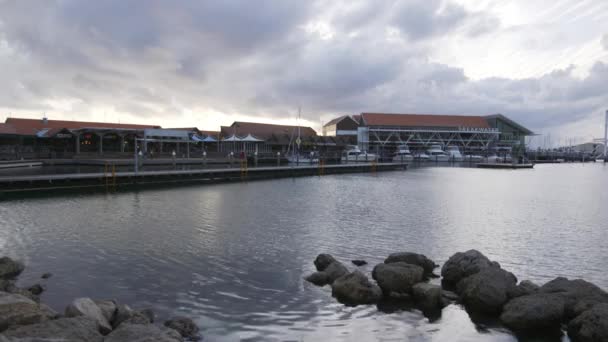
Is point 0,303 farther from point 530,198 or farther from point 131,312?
point 530,198

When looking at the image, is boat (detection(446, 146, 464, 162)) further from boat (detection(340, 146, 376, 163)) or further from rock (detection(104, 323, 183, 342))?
rock (detection(104, 323, 183, 342))

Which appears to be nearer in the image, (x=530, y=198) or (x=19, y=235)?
(x=19, y=235)

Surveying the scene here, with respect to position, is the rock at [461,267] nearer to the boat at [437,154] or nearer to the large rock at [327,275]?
the large rock at [327,275]

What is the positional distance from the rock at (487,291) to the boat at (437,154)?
70.6m

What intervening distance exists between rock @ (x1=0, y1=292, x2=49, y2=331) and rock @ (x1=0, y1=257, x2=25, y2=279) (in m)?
3.67

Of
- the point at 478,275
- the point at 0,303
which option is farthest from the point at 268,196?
the point at 0,303

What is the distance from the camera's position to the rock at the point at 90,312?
6578 mm

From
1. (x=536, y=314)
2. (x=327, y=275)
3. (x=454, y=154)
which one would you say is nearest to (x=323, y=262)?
(x=327, y=275)

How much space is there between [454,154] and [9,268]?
77.7 meters

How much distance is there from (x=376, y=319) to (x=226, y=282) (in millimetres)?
3437

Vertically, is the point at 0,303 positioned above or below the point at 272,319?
above

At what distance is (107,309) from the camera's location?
285 inches

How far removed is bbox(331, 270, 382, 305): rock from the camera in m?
8.79

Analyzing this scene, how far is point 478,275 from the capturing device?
892 cm
